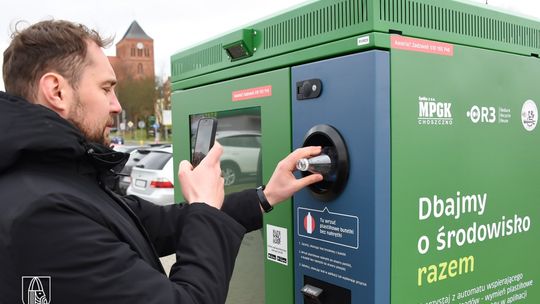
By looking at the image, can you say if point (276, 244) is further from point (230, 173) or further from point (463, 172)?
point (463, 172)

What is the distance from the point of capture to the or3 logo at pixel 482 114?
1.50m

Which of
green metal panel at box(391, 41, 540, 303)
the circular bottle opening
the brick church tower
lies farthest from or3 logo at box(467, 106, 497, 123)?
the brick church tower

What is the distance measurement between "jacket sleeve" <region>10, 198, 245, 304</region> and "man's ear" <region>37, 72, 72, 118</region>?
30cm

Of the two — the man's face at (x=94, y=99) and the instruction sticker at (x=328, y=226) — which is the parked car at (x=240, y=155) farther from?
the man's face at (x=94, y=99)

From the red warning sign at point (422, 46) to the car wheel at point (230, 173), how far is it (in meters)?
0.96

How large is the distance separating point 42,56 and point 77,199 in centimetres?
40

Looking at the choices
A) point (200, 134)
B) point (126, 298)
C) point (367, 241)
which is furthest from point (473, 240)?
point (126, 298)

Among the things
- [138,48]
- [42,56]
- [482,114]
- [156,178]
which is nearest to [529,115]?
[482,114]

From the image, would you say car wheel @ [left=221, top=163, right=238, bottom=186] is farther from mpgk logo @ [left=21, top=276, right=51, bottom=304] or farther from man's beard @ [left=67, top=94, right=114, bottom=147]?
mpgk logo @ [left=21, top=276, right=51, bottom=304]

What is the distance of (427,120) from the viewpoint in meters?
1.38

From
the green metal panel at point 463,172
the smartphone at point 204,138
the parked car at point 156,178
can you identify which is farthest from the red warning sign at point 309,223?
the parked car at point 156,178

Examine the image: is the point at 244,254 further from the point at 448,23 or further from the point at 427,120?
→ the point at 448,23

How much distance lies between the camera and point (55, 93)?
Result: 1.14 metres

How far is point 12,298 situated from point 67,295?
4.9 inches
